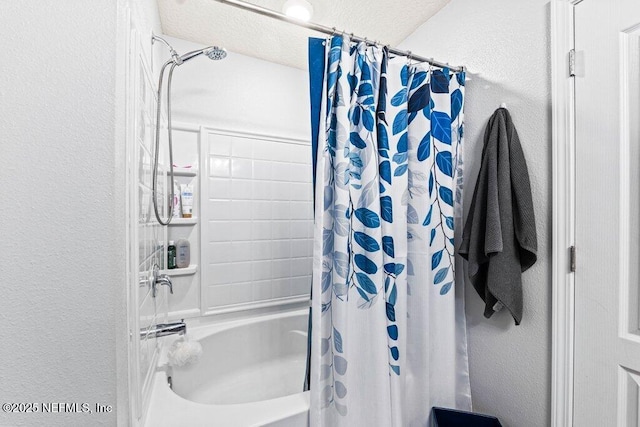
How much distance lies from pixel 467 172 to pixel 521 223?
0.39m

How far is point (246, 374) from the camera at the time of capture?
1.87 m

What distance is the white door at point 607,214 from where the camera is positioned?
2.88 feet

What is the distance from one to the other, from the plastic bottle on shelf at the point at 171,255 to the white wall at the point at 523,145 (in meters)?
1.73

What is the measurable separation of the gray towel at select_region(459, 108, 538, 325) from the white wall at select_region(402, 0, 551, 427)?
0.06 metres

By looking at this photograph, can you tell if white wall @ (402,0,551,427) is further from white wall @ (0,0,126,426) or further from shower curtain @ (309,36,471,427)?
white wall @ (0,0,126,426)

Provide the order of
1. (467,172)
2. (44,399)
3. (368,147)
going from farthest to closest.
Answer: (467,172) → (368,147) → (44,399)

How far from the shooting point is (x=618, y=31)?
90cm

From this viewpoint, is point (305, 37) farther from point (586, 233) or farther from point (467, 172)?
point (586, 233)

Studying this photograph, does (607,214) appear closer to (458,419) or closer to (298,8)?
(458,419)

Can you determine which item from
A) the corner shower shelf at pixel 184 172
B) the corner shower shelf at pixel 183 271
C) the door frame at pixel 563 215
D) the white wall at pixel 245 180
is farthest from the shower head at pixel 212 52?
the door frame at pixel 563 215

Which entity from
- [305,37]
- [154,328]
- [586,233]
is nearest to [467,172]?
[586,233]

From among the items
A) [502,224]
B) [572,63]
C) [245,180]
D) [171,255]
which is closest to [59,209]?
[171,255]

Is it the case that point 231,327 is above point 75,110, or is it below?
below

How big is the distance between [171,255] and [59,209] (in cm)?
115
